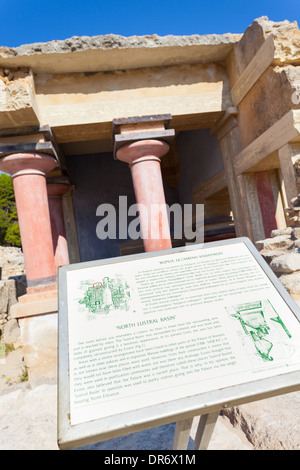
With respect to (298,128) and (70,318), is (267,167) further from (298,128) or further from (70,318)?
(70,318)

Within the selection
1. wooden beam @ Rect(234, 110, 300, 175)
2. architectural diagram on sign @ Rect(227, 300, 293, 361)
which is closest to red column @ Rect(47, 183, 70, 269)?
wooden beam @ Rect(234, 110, 300, 175)

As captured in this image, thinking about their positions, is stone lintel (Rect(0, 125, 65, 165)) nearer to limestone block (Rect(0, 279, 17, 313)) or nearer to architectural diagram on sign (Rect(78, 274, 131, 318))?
limestone block (Rect(0, 279, 17, 313))

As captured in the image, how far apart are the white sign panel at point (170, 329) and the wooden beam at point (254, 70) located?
138 inches

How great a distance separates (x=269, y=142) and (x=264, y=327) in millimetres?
3500

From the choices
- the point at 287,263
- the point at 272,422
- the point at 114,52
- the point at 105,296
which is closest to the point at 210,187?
the point at 114,52

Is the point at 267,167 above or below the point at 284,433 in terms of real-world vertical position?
above

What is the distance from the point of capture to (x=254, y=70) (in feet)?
14.9

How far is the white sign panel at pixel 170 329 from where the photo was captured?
1.26 metres

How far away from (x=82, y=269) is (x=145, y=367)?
726 millimetres

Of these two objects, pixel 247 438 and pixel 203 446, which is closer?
pixel 203 446

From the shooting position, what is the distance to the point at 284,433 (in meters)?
1.73

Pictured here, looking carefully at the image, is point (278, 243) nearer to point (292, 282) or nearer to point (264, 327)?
point (292, 282)

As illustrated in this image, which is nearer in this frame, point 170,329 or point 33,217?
point 170,329

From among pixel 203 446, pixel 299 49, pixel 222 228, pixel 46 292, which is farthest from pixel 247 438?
pixel 222 228
